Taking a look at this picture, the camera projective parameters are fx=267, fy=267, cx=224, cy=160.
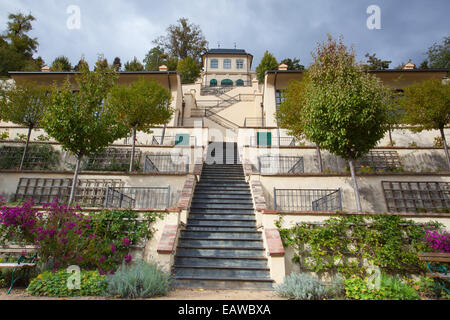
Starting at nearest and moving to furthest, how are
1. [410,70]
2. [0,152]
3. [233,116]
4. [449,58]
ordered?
[0,152] → [410,70] → [233,116] → [449,58]

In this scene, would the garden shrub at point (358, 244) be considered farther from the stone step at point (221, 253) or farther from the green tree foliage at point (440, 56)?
the green tree foliage at point (440, 56)

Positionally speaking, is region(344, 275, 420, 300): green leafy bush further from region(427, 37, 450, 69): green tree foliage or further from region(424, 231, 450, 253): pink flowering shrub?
region(427, 37, 450, 69): green tree foliage

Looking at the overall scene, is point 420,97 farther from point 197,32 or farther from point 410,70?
point 197,32

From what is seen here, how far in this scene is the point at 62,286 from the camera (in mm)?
5090

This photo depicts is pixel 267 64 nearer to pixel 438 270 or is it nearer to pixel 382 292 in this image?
pixel 438 270

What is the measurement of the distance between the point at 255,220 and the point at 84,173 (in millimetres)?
7522

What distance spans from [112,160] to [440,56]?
39.5 metres

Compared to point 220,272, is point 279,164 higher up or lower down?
higher up

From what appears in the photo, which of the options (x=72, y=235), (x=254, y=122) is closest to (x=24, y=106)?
(x=72, y=235)

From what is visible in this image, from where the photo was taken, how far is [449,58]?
Result: 104ft

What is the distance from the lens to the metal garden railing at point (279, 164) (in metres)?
13.2

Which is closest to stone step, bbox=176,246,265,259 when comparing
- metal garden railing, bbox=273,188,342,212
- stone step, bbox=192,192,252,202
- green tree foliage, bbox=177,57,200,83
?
stone step, bbox=192,192,252,202

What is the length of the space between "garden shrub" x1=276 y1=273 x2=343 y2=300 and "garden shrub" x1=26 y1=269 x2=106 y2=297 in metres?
3.60
